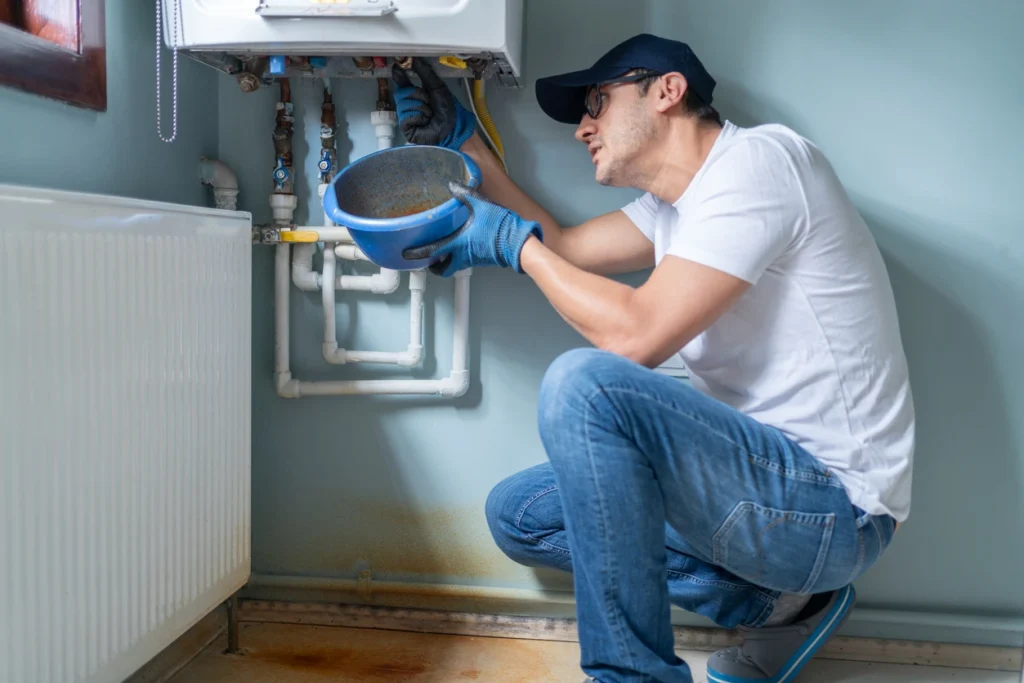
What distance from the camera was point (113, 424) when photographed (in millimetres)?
1102

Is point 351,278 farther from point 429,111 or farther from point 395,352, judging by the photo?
point 429,111

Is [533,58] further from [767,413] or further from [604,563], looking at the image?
[604,563]

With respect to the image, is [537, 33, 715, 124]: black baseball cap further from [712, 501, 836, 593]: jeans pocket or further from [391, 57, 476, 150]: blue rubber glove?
[712, 501, 836, 593]: jeans pocket

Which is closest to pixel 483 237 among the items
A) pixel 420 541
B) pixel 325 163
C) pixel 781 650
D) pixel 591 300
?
pixel 591 300

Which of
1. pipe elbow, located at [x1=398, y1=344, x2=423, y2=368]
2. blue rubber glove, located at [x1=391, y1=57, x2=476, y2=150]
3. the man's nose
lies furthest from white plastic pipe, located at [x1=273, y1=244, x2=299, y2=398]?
the man's nose

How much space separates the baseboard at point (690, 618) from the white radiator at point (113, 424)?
29cm

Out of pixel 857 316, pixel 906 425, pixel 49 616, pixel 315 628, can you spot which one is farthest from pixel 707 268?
pixel 315 628

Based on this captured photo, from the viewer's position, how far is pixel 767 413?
50.2 inches

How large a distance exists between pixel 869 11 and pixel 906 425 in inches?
29.4

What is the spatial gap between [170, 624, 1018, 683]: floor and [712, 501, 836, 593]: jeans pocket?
419 millimetres

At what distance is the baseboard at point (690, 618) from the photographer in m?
1.59

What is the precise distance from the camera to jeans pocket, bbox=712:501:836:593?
1154mm

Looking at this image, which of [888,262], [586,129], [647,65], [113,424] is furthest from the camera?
[888,262]

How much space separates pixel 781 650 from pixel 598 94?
0.97m
